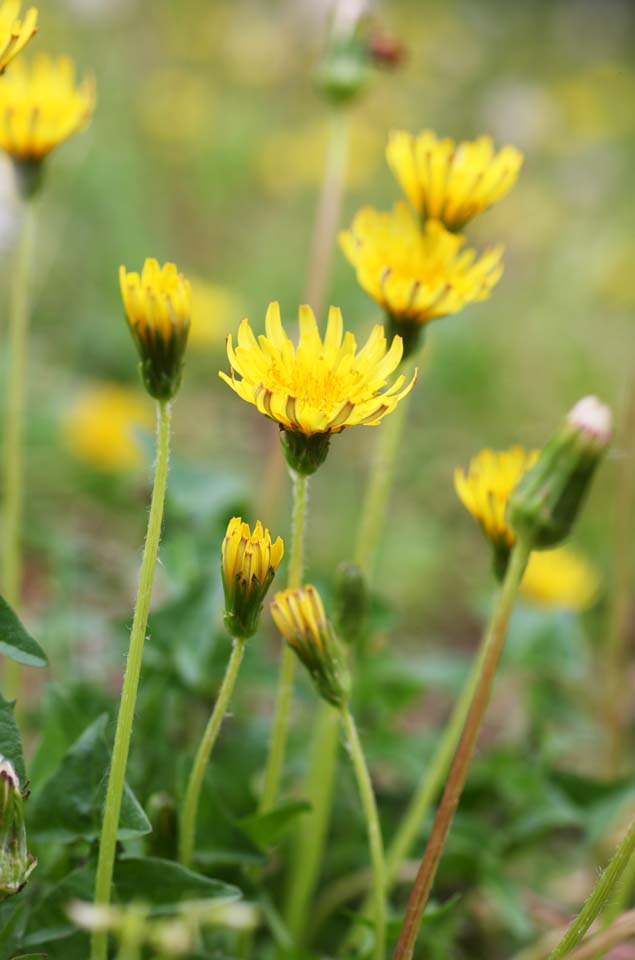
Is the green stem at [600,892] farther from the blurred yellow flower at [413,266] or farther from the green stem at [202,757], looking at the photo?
the blurred yellow flower at [413,266]

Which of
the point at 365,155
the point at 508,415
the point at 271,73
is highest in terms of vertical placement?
the point at 271,73

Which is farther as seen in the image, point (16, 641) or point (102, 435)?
point (102, 435)

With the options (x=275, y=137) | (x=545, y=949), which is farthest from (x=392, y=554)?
(x=275, y=137)

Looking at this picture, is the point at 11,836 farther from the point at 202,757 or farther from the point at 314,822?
the point at 314,822

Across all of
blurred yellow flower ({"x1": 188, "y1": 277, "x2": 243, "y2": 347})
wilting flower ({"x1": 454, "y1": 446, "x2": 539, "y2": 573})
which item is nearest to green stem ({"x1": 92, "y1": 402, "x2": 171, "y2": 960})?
wilting flower ({"x1": 454, "y1": 446, "x2": 539, "y2": 573})

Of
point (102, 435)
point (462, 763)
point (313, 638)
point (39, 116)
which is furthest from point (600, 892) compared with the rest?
point (102, 435)

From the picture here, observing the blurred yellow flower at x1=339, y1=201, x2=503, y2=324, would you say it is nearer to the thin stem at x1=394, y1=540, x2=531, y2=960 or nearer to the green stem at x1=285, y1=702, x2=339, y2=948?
the thin stem at x1=394, y1=540, x2=531, y2=960

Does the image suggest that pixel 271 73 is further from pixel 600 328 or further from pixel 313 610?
pixel 313 610
